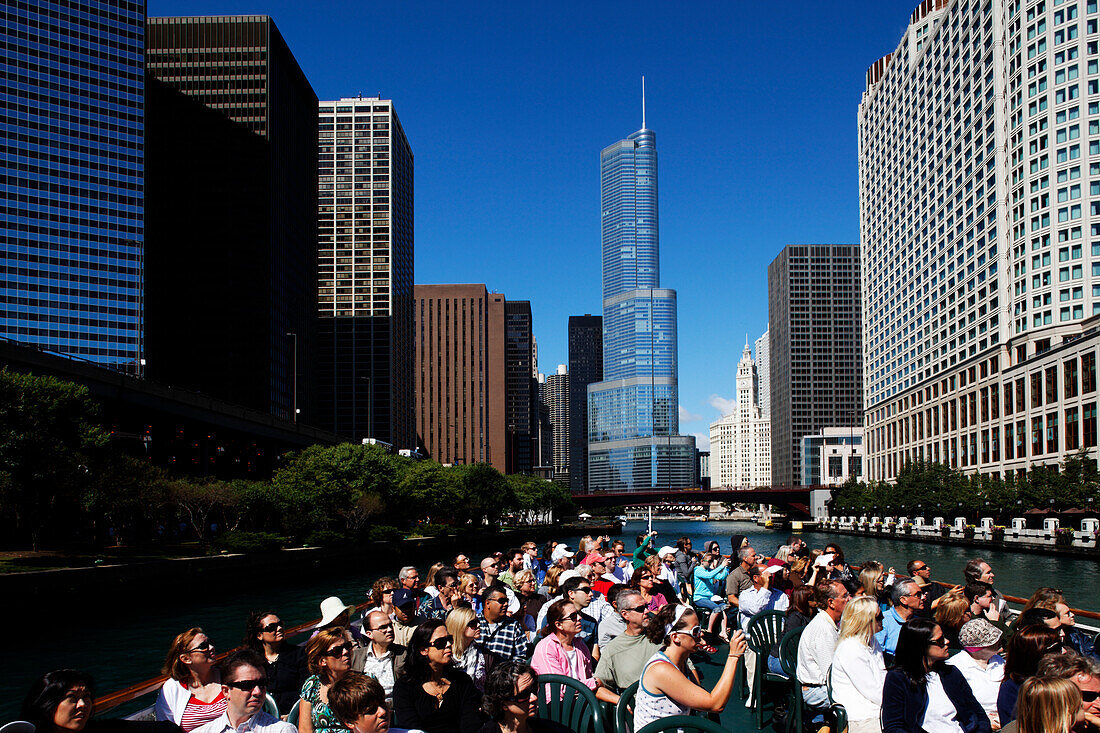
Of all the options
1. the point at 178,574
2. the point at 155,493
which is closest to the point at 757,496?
the point at 155,493

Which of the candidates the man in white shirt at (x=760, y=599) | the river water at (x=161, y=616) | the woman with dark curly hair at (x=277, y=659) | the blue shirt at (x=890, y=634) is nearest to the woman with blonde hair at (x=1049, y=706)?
the blue shirt at (x=890, y=634)

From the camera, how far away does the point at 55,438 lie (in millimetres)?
38656

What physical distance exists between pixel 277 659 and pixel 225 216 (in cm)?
14658

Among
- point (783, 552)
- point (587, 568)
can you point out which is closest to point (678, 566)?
point (783, 552)

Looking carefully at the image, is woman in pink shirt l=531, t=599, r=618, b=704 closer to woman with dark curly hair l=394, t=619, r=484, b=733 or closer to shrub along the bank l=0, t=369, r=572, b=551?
woman with dark curly hair l=394, t=619, r=484, b=733

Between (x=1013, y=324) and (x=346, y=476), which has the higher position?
(x=1013, y=324)

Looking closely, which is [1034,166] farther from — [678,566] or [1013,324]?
[678,566]

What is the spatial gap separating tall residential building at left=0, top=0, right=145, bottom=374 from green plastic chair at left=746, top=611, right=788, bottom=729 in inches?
4908

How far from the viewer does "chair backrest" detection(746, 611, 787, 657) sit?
34.6ft

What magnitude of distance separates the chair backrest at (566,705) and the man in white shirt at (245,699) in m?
1.98

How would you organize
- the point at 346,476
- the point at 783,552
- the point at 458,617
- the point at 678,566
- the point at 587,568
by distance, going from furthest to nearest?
1. the point at 346,476
2. the point at 678,566
3. the point at 783,552
4. the point at 587,568
5. the point at 458,617

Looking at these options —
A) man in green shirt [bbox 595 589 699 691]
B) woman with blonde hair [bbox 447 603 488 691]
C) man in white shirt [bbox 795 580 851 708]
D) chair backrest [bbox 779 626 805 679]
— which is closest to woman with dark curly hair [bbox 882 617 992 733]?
man in white shirt [bbox 795 580 851 708]

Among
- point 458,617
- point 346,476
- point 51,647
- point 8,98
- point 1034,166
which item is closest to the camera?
point 458,617

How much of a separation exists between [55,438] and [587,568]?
32.2 metres
